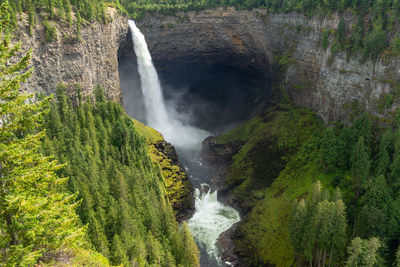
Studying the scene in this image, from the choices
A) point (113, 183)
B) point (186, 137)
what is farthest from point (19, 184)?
point (186, 137)

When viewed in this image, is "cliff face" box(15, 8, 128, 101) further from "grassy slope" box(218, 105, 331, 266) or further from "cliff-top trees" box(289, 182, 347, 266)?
"cliff-top trees" box(289, 182, 347, 266)

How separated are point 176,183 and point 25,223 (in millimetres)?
54859

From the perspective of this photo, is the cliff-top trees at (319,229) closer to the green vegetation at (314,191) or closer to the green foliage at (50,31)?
the green vegetation at (314,191)

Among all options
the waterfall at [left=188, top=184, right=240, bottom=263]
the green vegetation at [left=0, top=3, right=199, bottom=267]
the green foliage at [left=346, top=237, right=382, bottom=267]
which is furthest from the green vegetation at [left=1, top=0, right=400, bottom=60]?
the waterfall at [left=188, top=184, right=240, bottom=263]

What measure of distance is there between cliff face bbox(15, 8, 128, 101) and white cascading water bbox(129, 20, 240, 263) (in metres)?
11.6

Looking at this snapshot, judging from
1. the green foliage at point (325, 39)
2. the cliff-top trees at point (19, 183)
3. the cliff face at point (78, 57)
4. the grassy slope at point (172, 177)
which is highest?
the green foliage at point (325, 39)

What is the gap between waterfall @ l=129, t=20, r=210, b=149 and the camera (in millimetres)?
88500

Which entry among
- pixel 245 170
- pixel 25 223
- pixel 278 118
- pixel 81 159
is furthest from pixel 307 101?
pixel 25 223

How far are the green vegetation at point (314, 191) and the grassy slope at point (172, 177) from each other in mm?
10010

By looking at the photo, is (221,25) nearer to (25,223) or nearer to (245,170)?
(245,170)

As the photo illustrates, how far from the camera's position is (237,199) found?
68188 mm

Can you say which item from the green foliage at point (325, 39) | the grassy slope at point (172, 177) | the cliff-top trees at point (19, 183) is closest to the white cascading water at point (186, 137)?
the grassy slope at point (172, 177)

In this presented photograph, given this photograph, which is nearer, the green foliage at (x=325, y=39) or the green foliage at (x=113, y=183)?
the green foliage at (x=113, y=183)

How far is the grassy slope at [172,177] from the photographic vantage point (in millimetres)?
67125
